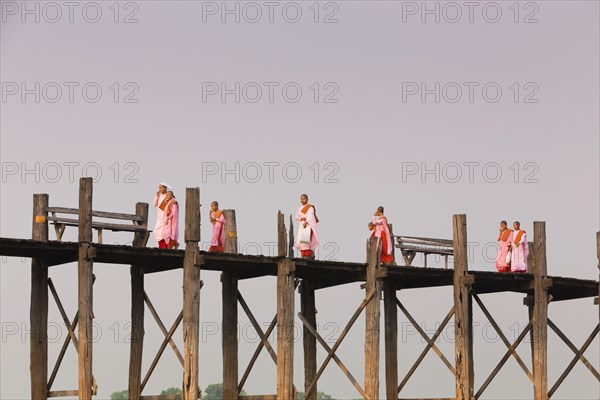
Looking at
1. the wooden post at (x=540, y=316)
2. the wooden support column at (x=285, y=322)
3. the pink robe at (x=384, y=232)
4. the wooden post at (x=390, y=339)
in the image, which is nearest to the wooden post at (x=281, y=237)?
the wooden support column at (x=285, y=322)

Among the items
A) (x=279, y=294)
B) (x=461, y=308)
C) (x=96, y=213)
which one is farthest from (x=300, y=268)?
(x=96, y=213)

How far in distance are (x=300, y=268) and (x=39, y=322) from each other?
4936mm

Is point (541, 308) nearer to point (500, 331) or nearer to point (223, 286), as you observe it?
point (500, 331)

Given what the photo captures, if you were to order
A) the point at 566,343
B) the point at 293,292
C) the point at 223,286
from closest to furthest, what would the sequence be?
the point at 293,292, the point at 223,286, the point at 566,343

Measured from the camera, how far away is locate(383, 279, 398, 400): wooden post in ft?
98.1

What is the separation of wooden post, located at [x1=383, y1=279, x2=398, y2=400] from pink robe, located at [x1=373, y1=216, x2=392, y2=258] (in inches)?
52.7

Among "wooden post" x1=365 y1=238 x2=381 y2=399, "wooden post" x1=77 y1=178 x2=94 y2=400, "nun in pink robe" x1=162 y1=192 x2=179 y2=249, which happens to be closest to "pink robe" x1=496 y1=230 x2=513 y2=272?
"wooden post" x1=365 y1=238 x2=381 y2=399

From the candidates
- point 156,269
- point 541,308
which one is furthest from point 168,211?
point 541,308

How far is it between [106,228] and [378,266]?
206 inches

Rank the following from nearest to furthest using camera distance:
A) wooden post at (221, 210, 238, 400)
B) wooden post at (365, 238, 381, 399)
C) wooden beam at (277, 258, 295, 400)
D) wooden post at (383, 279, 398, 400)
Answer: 1. wooden beam at (277, 258, 295, 400)
2. wooden post at (365, 238, 381, 399)
3. wooden post at (221, 210, 238, 400)
4. wooden post at (383, 279, 398, 400)

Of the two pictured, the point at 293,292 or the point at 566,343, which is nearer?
the point at 293,292

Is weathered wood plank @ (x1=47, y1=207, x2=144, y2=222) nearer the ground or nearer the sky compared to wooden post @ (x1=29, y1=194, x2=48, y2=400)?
nearer the sky

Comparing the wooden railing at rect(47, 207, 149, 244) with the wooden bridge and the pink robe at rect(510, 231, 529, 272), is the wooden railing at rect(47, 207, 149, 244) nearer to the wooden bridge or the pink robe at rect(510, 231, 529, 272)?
the wooden bridge

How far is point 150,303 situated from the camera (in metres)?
28.3
